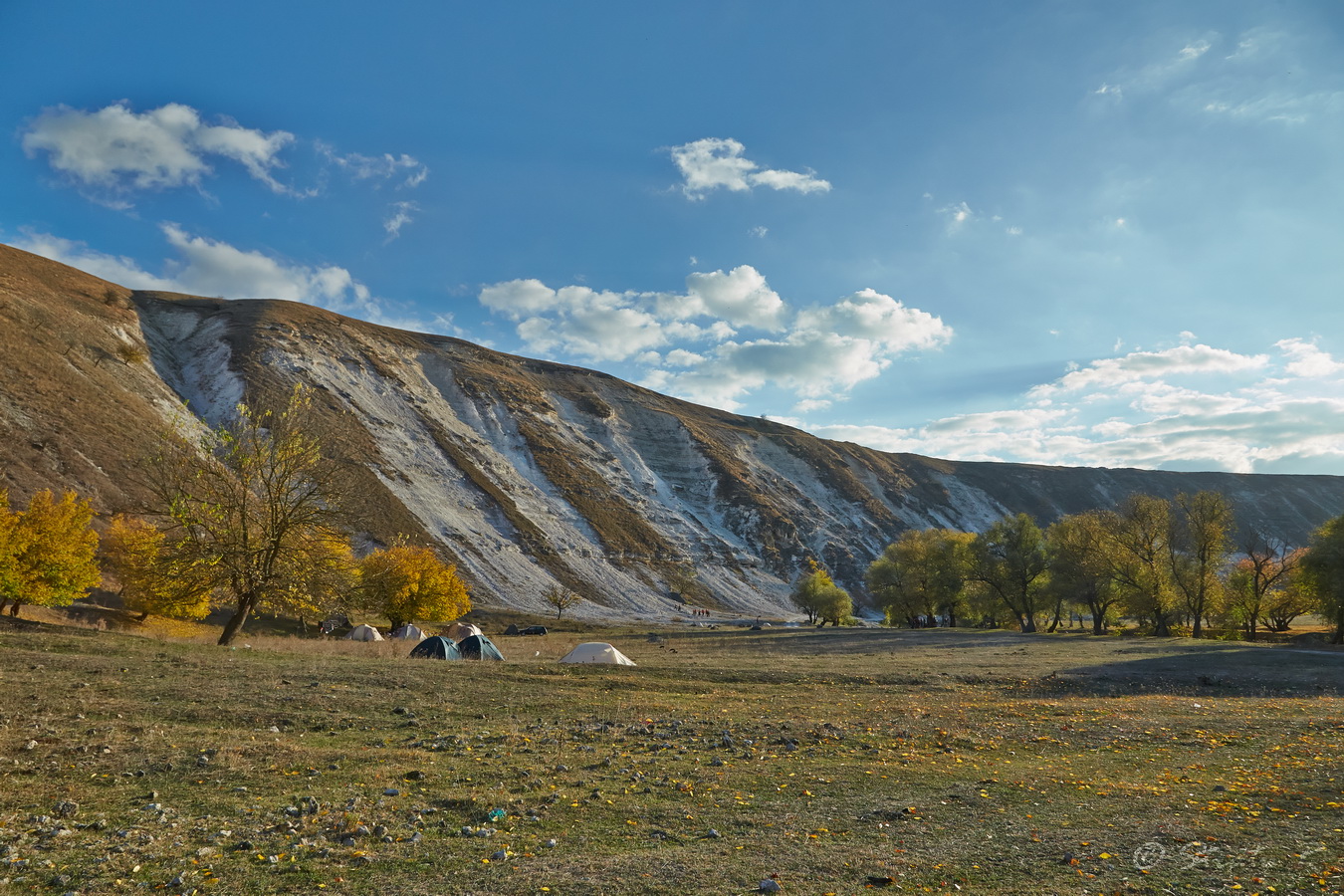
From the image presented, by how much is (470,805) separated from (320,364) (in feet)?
435

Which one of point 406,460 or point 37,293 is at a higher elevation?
point 37,293

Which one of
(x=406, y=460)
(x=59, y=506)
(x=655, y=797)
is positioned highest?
(x=406, y=460)

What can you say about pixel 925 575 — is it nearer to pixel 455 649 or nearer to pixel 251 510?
pixel 455 649

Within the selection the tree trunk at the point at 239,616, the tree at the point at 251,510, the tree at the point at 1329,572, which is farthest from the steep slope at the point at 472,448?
the tree at the point at 1329,572

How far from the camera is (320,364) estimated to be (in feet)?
408

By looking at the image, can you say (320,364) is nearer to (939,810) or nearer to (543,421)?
(543,421)

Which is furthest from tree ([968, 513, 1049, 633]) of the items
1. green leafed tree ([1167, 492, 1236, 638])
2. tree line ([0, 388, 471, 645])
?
tree line ([0, 388, 471, 645])

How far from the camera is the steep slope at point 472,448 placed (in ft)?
265

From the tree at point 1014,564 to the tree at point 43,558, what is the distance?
78.3 m

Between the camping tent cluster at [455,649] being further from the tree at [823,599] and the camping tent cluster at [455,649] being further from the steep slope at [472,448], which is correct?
the tree at [823,599]

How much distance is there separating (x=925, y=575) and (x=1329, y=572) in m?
39.8

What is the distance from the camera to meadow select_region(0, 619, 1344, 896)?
714cm

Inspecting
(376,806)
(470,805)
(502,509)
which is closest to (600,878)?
(470,805)

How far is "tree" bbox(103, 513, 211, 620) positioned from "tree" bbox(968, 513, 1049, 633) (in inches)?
2827
